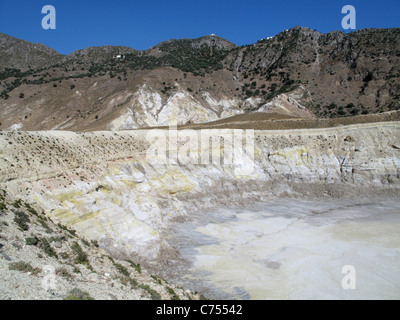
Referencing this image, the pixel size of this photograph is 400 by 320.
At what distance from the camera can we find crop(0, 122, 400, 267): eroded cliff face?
17.9 m

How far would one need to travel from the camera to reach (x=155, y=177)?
2692 centimetres

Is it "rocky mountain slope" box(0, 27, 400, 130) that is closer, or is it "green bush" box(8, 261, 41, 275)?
"green bush" box(8, 261, 41, 275)

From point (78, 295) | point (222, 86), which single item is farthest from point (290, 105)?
point (78, 295)

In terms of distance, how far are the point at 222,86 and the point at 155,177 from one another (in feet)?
187

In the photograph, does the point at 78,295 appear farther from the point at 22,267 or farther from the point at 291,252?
the point at 291,252

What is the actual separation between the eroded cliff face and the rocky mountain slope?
2820 centimetres

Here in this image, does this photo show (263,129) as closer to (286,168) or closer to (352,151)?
(286,168)

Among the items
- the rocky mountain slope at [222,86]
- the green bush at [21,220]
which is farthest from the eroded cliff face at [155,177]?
the rocky mountain slope at [222,86]

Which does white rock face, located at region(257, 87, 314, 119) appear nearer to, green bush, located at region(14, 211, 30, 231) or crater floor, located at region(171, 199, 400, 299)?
crater floor, located at region(171, 199, 400, 299)

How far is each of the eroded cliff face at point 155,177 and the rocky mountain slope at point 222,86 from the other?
2820cm

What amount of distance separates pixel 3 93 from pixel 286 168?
6665cm

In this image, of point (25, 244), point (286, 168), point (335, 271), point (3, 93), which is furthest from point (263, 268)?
point (3, 93)

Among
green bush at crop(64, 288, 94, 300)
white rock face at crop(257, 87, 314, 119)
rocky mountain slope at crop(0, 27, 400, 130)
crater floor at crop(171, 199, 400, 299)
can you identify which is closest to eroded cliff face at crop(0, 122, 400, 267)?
crater floor at crop(171, 199, 400, 299)

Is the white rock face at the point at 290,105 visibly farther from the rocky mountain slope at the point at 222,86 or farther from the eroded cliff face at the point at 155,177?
the eroded cliff face at the point at 155,177
